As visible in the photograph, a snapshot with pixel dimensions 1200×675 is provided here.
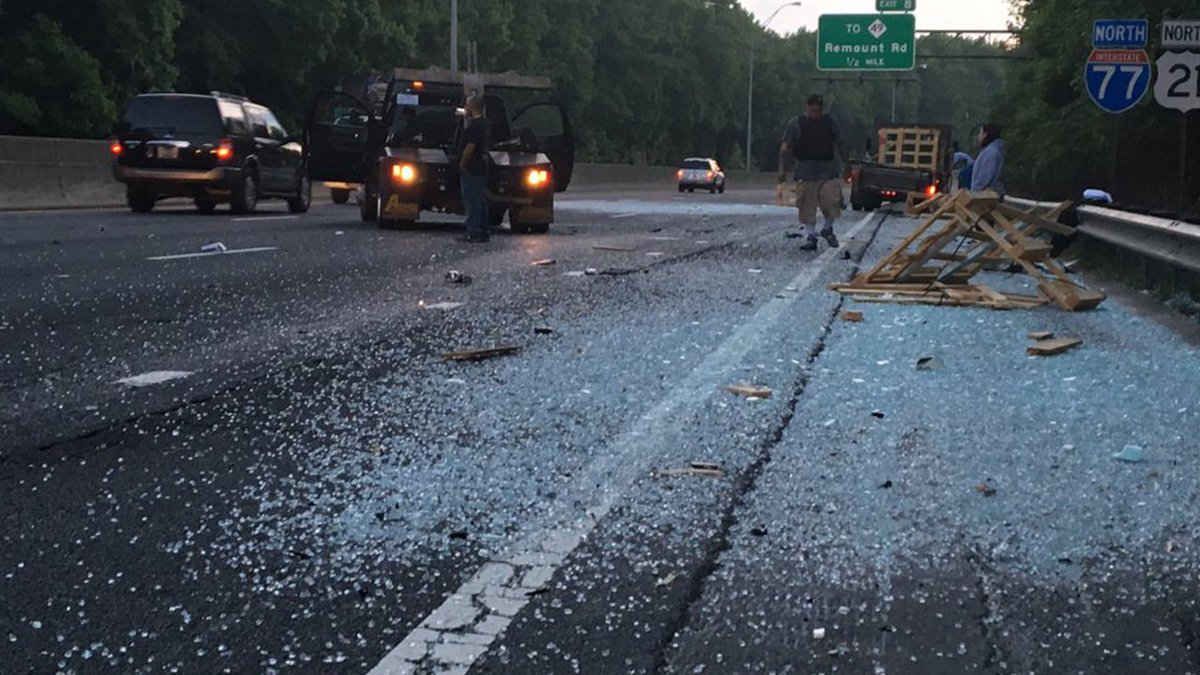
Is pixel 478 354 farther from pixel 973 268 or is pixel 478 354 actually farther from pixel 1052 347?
pixel 973 268

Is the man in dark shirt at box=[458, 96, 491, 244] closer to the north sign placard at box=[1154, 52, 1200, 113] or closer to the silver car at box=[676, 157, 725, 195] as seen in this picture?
the north sign placard at box=[1154, 52, 1200, 113]

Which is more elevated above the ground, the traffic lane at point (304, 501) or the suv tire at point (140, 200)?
the traffic lane at point (304, 501)

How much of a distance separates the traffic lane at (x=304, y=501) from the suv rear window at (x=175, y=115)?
1537 cm

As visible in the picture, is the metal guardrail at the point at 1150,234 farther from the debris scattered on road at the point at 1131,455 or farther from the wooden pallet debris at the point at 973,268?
the debris scattered on road at the point at 1131,455

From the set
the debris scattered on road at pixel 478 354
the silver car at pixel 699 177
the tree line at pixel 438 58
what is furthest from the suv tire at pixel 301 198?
the silver car at pixel 699 177

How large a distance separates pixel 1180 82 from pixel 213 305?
10897 millimetres

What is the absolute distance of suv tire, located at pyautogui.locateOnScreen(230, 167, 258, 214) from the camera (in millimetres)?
22328

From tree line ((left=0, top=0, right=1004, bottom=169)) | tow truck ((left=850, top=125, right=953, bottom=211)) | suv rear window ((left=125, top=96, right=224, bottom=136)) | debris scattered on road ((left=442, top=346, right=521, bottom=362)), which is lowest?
tow truck ((left=850, top=125, right=953, bottom=211))

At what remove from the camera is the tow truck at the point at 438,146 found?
60.5 feet

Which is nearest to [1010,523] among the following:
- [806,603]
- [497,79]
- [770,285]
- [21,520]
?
[806,603]

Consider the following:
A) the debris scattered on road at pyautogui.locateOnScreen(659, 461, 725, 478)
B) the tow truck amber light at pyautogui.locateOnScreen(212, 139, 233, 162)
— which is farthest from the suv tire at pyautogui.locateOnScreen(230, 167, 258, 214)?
the debris scattered on road at pyautogui.locateOnScreen(659, 461, 725, 478)

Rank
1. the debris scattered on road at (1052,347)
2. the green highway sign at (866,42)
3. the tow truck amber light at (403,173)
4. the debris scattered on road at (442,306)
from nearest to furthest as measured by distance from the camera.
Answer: the debris scattered on road at (1052,347) < the debris scattered on road at (442,306) < the tow truck amber light at (403,173) < the green highway sign at (866,42)

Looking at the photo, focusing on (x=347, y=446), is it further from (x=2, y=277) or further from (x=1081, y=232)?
(x=1081, y=232)

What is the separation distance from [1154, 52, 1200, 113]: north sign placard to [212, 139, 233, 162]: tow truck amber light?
13341 mm
